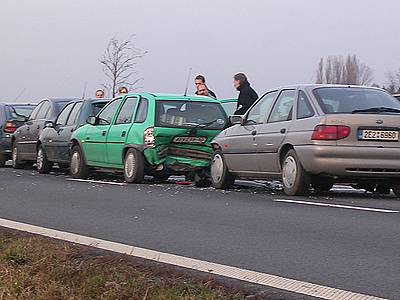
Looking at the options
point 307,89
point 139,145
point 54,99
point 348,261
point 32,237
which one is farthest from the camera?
point 54,99

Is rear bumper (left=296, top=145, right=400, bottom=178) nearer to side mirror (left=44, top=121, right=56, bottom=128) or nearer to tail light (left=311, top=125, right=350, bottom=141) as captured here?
tail light (left=311, top=125, right=350, bottom=141)

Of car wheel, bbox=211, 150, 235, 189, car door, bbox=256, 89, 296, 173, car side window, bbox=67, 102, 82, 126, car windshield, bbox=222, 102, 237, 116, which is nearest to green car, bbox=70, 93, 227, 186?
car wheel, bbox=211, 150, 235, 189

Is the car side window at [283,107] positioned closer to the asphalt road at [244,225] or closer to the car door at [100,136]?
the asphalt road at [244,225]

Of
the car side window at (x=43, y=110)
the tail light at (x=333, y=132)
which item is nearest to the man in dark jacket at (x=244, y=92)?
the tail light at (x=333, y=132)

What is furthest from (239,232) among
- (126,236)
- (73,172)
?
(73,172)

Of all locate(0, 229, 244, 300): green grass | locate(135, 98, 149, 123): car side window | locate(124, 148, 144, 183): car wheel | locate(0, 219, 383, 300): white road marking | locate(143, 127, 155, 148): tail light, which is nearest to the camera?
locate(0, 229, 244, 300): green grass

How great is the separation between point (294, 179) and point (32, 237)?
4.72m

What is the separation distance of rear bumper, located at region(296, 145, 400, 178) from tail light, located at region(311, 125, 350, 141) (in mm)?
116

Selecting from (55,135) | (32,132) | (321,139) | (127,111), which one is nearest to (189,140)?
(127,111)

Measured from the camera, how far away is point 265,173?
1199 cm

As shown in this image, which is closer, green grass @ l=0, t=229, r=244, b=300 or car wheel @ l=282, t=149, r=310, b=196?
green grass @ l=0, t=229, r=244, b=300

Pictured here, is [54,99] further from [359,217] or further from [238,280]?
[238,280]

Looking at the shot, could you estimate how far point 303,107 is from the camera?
11.4 meters

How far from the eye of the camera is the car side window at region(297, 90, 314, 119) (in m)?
11.3
